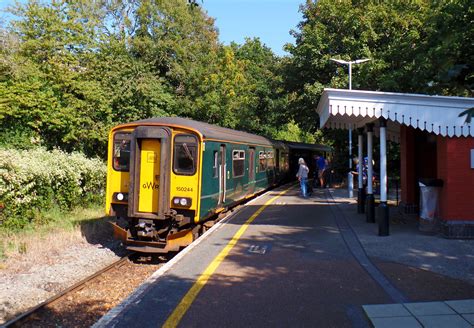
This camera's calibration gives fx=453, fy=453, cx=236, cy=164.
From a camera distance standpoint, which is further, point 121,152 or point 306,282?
point 121,152

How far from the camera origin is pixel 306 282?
21.7ft

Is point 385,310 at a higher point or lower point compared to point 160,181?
lower

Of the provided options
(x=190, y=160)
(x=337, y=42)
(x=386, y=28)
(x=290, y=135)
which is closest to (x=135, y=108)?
(x=337, y=42)

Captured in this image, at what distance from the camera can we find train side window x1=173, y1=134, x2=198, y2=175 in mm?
9922

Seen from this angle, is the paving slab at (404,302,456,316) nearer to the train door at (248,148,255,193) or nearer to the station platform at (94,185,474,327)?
the station platform at (94,185,474,327)

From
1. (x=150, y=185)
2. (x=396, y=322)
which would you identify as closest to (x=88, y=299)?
(x=150, y=185)

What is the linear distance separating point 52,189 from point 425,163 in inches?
439

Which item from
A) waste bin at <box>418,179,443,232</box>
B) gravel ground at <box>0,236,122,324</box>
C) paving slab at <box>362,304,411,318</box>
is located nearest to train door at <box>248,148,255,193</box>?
gravel ground at <box>0,236,122,324</box>

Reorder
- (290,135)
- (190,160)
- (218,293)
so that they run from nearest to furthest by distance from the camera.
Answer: (218,293)
(190,160)
(290,135)

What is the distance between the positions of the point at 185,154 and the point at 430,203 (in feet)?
18.0

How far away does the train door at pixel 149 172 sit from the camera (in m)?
9.70

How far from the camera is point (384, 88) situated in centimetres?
1977

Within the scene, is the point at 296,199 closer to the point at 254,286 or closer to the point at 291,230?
the point at 291,230

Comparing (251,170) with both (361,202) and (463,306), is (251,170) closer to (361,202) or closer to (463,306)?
(361,202)
